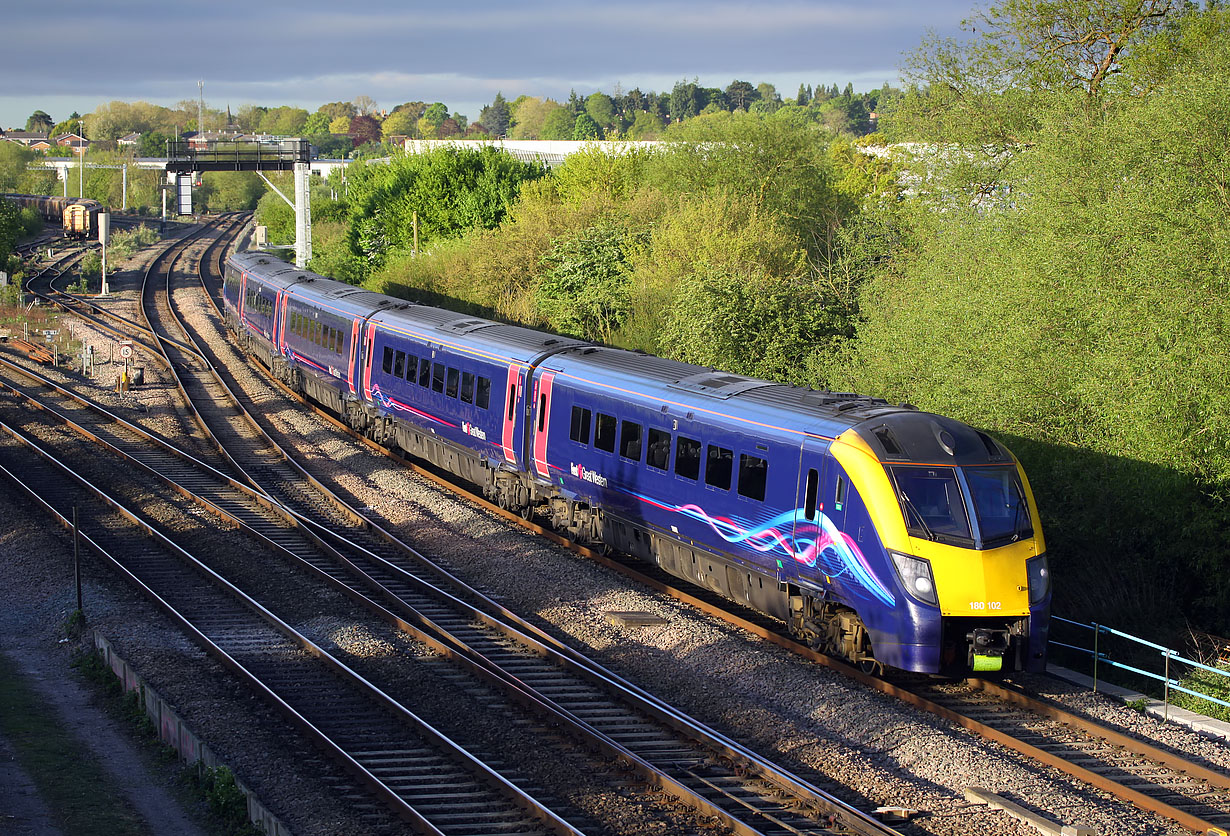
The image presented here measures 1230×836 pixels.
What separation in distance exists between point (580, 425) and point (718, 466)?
3918mm

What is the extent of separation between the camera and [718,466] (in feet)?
52.5

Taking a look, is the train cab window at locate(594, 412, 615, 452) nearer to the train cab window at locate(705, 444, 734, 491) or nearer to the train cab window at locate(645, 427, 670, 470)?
the train cab window at locate(645, 427, 670, 470)

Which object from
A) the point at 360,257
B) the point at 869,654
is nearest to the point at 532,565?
the point at 869,654

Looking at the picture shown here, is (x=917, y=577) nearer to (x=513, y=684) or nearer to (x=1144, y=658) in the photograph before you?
(x=513, y=684)

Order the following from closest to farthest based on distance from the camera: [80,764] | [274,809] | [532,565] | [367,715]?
[274,809]
[80,764]
[367,715]
[532,565]

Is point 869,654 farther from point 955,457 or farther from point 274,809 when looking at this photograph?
point 274,809

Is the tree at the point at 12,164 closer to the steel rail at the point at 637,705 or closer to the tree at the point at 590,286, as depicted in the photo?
the tree at the point at 590,286

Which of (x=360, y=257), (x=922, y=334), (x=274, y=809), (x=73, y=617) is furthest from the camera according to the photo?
(x=360, y=257)

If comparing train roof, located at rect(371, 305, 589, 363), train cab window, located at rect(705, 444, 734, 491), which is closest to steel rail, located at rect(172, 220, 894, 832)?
train cab window, located at rect(705, 444, 734, 491)

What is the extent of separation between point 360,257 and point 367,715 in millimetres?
48798

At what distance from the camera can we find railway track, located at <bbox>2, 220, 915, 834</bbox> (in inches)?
409

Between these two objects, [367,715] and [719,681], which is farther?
[719,681]

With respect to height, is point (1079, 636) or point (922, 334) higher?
point (922, 334)

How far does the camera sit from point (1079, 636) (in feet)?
55.9
